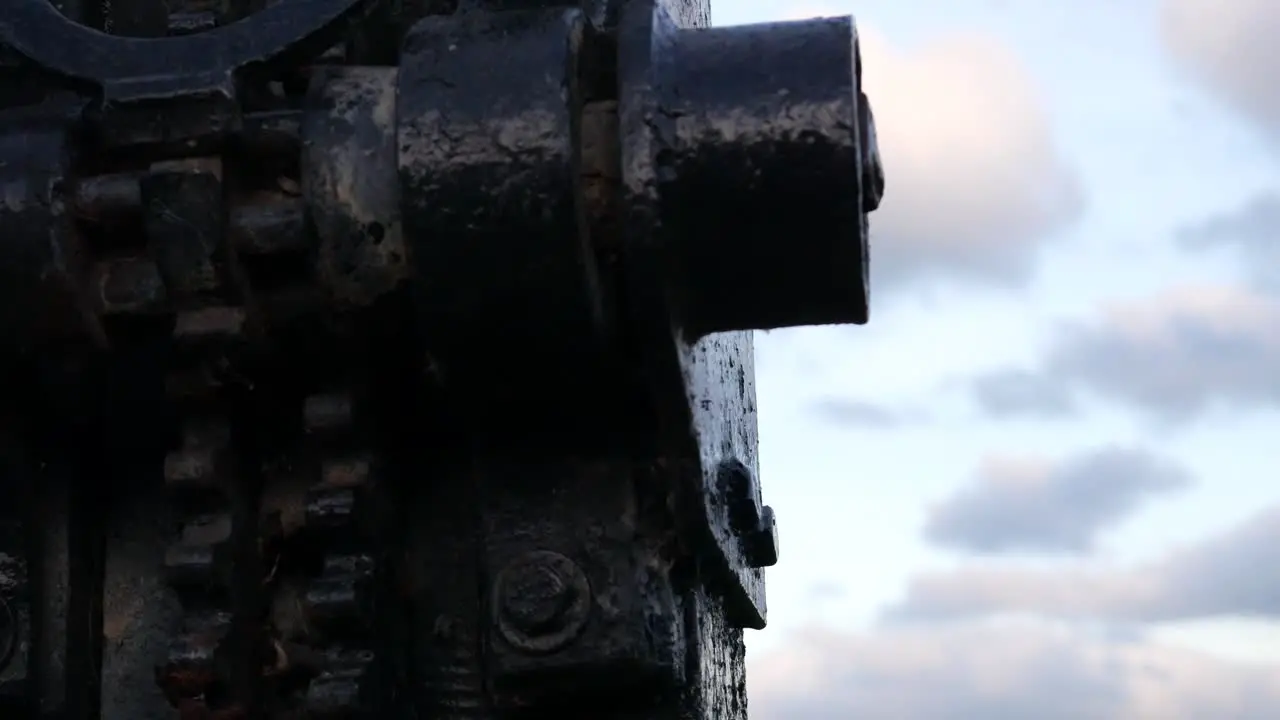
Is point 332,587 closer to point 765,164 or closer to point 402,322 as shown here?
point 402,322

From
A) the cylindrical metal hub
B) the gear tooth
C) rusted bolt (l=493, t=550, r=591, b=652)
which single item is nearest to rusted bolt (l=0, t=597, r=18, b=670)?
the gear tooth

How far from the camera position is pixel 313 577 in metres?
1.78

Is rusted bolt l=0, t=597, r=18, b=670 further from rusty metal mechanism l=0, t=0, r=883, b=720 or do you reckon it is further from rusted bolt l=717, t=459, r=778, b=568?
rusted bolt l=717, t=459, r=778, b=568

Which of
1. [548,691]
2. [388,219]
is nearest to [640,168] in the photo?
[388,219]

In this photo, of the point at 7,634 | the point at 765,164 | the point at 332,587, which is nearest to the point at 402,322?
the point at 332,587

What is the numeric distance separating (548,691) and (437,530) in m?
0.25

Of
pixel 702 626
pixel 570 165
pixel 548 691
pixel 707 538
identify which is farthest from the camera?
pixel 702 626

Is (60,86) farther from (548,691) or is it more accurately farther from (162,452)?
(548,691)

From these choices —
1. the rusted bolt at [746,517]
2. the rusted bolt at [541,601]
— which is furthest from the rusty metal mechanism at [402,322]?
the rusted bolt at [746,517]

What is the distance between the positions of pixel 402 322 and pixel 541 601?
322mm

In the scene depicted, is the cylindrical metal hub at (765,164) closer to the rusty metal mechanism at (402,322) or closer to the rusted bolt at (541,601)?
the rusty metal mechanism at (402,322)

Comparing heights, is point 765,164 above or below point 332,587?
above

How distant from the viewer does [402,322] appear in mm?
1729

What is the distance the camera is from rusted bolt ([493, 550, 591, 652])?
5.58 feet
